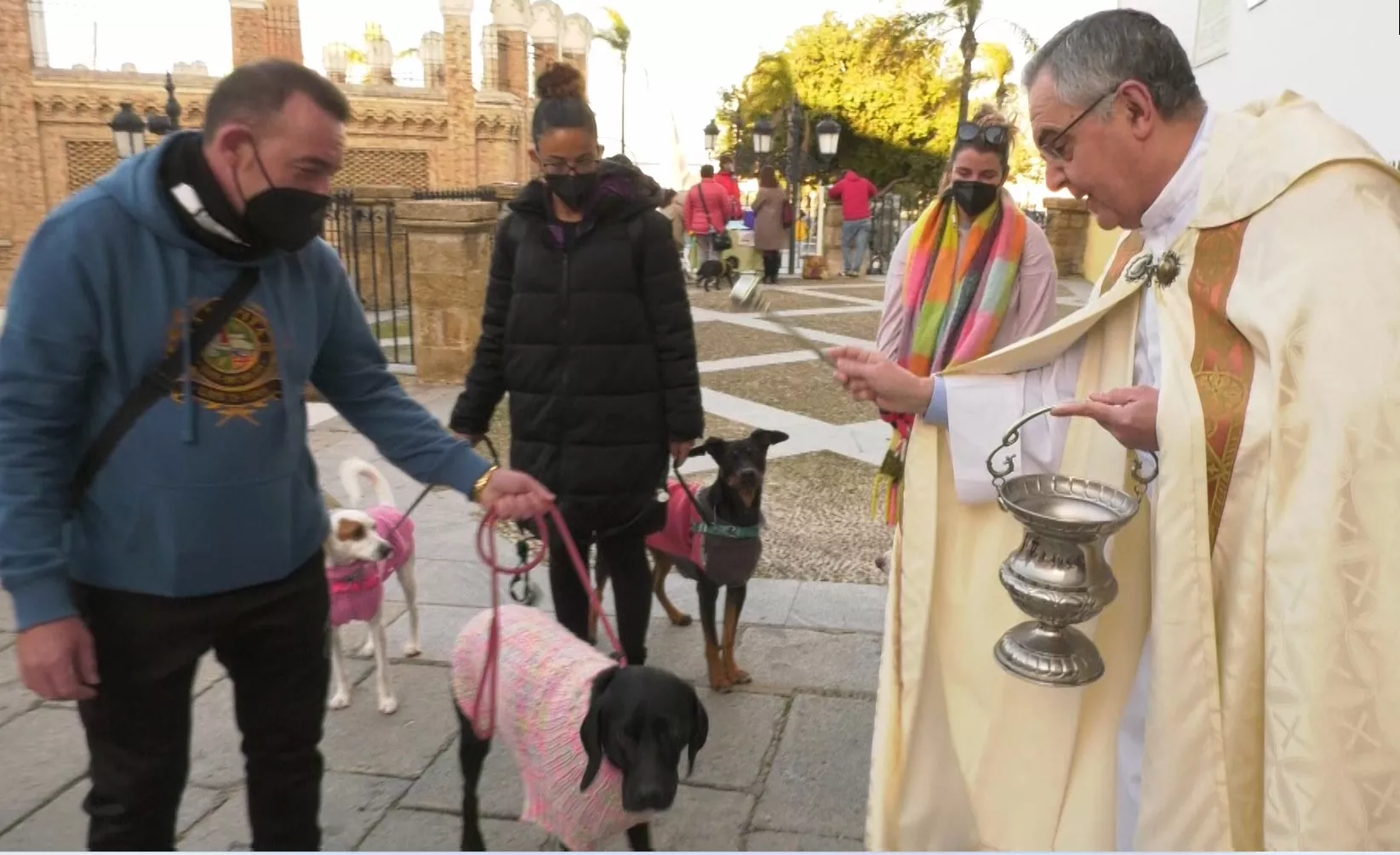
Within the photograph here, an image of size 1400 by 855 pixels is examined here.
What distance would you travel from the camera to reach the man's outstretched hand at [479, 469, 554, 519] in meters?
2.27

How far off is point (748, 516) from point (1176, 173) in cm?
206

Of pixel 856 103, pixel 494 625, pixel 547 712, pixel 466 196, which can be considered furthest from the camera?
pixel 856 103

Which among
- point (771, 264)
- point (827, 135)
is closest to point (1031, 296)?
point (771, 264)

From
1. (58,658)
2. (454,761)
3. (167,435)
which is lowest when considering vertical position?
(454,761)

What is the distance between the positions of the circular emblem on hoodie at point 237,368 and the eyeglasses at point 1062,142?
159cm

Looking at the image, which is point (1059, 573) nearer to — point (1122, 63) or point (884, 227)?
point (1122, 63)

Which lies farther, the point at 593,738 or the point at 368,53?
the point at 368,53

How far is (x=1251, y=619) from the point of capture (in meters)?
1.73

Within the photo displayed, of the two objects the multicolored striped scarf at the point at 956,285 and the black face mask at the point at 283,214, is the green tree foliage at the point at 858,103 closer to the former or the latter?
the multicolored striped scarf at the point at 956,285

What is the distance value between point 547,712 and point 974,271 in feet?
6.97

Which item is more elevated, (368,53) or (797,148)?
(368,53)

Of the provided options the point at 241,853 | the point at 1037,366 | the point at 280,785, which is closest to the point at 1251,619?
the point at 1037,366

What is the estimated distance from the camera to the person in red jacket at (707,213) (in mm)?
15688

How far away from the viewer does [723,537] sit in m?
3.60
